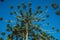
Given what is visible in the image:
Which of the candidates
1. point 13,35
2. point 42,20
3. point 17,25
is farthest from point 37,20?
point 13,35

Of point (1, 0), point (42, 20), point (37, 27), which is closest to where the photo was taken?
point (1, 0)

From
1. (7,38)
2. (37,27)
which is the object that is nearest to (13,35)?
(7,38)

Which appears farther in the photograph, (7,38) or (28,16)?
(7,38)

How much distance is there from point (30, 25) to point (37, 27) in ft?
9.93

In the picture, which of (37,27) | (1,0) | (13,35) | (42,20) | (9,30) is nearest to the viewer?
(1,0)

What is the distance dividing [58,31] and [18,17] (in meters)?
6.50

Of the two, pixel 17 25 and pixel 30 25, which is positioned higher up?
pixel 17 25

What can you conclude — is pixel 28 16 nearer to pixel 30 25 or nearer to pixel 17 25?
pixel 30 25

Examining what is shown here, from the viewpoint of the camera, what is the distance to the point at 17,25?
49.4m

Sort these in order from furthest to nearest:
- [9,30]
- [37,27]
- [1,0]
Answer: [9,30]
[37,27]
[1,0]

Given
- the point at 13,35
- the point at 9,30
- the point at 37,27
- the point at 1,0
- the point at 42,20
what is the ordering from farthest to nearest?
the point at 13,35, the point at 9,30, the point at 37,27, the point at 42,20, the point at 1,0

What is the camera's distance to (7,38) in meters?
52.9

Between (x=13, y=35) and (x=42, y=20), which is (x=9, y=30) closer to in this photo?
(x=13, y=35)

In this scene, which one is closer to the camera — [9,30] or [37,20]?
[37,20]
